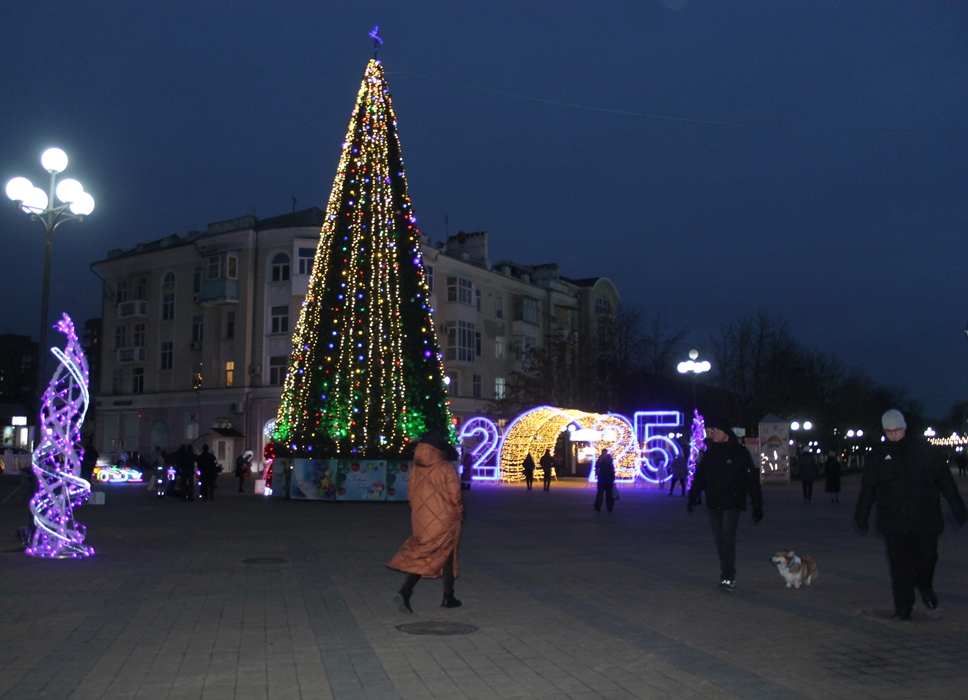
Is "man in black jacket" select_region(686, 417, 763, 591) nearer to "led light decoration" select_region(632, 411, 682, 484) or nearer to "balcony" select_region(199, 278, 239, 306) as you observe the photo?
"led light decoration" select_region(632, 411, 682, 484)

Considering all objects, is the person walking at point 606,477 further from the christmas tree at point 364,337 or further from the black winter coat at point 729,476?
the black winter coat at point 729,476

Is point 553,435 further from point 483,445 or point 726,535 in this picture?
point 726,535

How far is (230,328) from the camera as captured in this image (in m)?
52.6

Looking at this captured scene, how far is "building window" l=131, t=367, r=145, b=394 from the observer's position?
56459 millimetres

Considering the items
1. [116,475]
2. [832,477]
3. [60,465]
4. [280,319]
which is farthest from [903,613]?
[280,319]

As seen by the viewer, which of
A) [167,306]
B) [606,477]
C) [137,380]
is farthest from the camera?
[137,380]

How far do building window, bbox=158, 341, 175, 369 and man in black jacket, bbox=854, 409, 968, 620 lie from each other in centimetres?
5103

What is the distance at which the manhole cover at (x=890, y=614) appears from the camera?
834cm

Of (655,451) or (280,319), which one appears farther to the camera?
(280,319)

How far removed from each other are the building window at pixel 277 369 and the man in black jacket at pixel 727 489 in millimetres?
41931

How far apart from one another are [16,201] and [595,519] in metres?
13.0

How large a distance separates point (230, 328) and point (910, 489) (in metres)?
47.6

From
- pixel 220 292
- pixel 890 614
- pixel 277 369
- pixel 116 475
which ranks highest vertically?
pixel 220 292

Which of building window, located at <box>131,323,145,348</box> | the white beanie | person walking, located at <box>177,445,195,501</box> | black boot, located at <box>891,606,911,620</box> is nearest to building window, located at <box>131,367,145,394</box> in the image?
building window, located at <box>131,323,145,348</box>
